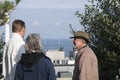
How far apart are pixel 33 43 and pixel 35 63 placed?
282 mm

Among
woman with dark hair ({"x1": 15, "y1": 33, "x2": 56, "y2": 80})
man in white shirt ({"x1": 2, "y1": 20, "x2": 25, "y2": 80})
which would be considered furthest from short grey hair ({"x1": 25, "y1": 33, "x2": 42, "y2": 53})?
man in white shirt ({"x1": 2, "y1": 20, "x2": 25, "y2": 80})

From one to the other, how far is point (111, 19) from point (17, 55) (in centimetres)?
329

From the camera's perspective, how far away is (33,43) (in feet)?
23.7

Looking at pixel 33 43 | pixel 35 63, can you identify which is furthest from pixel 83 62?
pixel 33 43

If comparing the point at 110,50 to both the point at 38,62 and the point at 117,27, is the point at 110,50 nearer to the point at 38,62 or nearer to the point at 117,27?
the point at 117,27

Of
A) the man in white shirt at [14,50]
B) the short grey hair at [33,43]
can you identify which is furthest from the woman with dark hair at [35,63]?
the man in white shirt at [14,50]

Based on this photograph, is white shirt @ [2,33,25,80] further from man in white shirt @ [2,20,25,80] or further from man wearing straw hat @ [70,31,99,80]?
man wearing straw hat @ [70,31,99,80]

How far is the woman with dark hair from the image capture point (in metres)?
7.23

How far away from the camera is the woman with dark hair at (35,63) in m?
7.23

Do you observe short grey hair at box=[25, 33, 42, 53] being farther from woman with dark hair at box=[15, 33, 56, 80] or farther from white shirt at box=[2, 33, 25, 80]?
white shirt at box=[2, 33, 25, 80]

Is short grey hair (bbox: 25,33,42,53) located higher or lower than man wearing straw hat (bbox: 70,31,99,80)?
higher

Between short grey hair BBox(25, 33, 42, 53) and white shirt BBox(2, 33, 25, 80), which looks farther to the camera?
white shirt BBox(2, 33, 25, 80)

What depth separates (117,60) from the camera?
10891 mm

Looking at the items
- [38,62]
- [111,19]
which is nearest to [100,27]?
[111,19]
